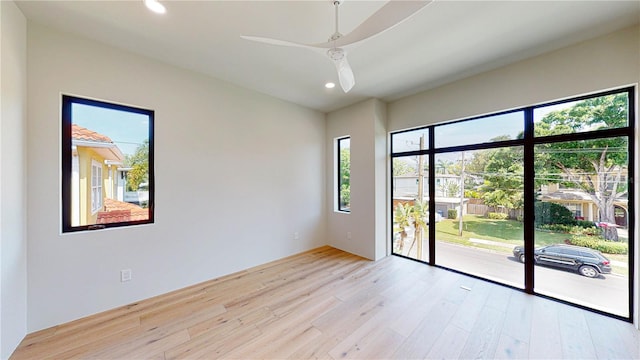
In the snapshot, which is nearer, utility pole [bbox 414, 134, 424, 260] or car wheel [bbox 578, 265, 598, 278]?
car wheel [bbox 578, 265, 598, 278]

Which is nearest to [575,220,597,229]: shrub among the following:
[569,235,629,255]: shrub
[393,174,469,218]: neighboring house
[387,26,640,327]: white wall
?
[569,235,629,255]: shrub

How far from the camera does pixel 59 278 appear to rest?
213cm

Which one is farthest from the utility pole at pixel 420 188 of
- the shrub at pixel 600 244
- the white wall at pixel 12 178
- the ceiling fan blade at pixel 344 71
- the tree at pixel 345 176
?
the white wall at pixel 12 178

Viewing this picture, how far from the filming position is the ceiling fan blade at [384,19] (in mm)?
1281

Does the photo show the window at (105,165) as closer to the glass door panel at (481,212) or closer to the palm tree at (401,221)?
the palm tree at (401,221)

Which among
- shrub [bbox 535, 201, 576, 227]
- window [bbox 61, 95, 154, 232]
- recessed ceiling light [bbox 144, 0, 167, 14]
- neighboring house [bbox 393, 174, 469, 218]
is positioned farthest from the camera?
neighboring house [bbox 393, 174, 469, 218]

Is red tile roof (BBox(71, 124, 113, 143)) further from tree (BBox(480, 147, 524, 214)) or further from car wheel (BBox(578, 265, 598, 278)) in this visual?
car wheel (BBox(578, 265, 598, 278))

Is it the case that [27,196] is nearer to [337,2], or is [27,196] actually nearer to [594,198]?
[337,2]

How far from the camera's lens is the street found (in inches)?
89.0

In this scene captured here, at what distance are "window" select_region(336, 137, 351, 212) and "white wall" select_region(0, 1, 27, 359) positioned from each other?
391 centimetres

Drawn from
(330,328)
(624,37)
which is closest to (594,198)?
(624,37)

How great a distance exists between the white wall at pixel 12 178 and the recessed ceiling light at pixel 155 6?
0.98m

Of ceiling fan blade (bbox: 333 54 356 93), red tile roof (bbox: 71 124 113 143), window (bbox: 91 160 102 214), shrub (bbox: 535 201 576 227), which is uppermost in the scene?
ceiling fan blade (bbox: 333 54 356 93)

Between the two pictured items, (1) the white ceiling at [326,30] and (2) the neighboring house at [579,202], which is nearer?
(1) the white ceiling at [326,30]
